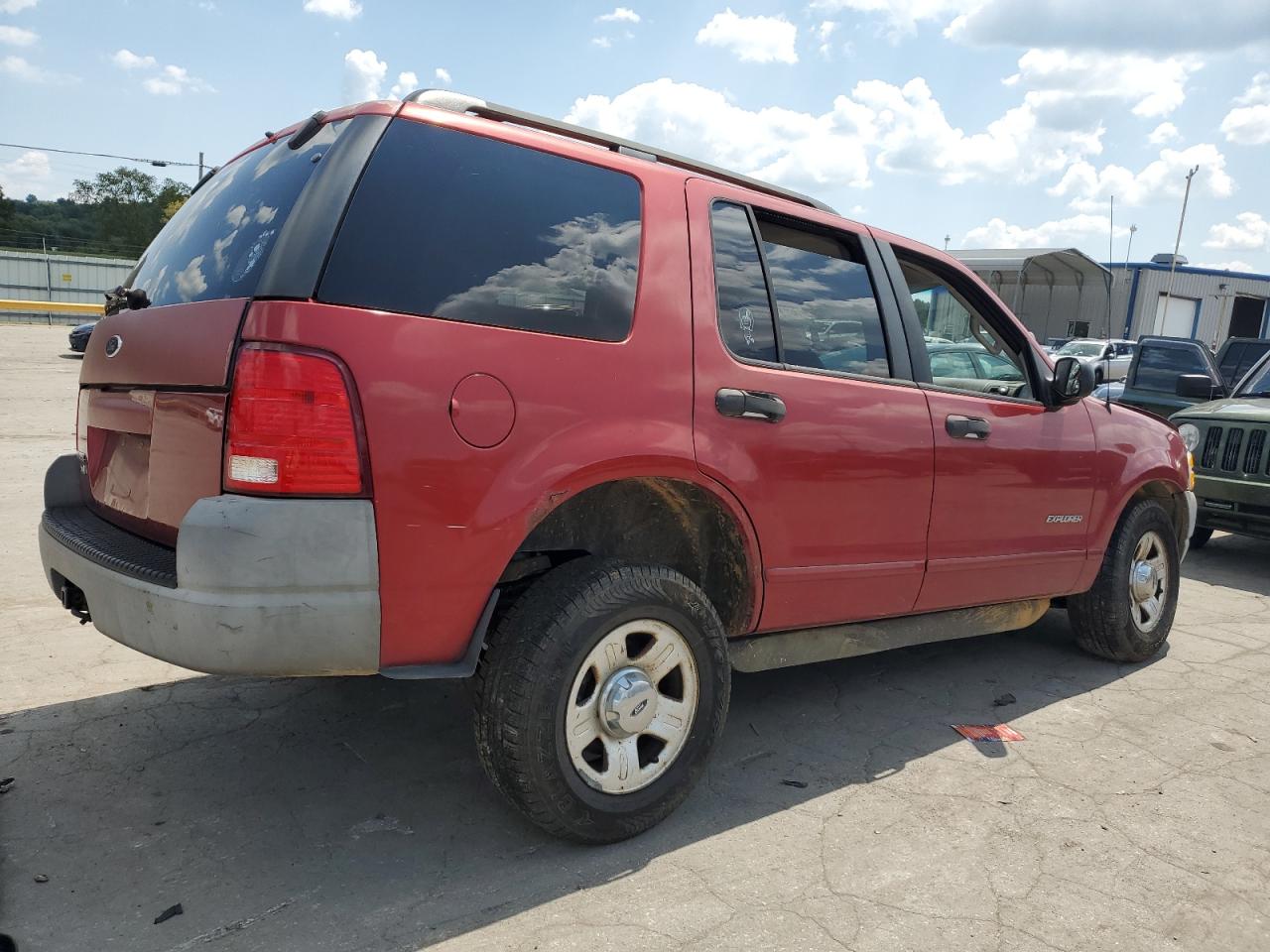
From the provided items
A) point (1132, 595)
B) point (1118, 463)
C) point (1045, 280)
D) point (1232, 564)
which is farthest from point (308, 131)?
point (1045, 280)

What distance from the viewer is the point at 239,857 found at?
2.58 m

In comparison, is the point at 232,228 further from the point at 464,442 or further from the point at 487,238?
the point at 464,442

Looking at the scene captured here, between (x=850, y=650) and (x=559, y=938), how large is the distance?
1669 millimetres

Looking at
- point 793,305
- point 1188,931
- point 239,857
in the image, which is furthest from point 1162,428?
point 239,857

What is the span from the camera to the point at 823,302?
11.1ft

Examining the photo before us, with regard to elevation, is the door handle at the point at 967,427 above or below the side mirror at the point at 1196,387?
below

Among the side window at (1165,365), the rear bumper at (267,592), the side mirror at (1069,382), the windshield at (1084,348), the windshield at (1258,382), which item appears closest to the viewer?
the rear bumper at (267,592)

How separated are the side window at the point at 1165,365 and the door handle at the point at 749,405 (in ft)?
31.9

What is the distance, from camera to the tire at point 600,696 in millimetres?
2518

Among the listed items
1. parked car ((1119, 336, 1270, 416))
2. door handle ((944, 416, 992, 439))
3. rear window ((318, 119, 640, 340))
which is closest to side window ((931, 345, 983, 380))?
door handle ((944, 416, 992, 439))

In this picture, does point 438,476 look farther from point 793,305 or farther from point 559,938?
point 793,305

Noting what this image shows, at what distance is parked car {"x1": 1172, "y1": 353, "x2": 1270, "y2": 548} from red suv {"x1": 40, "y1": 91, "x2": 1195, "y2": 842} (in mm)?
4609

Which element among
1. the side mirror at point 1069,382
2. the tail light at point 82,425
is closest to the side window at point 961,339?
the side mirror at point 1069,382

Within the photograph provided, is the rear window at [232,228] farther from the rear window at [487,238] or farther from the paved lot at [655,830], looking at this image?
the paved lot at [655,830]
